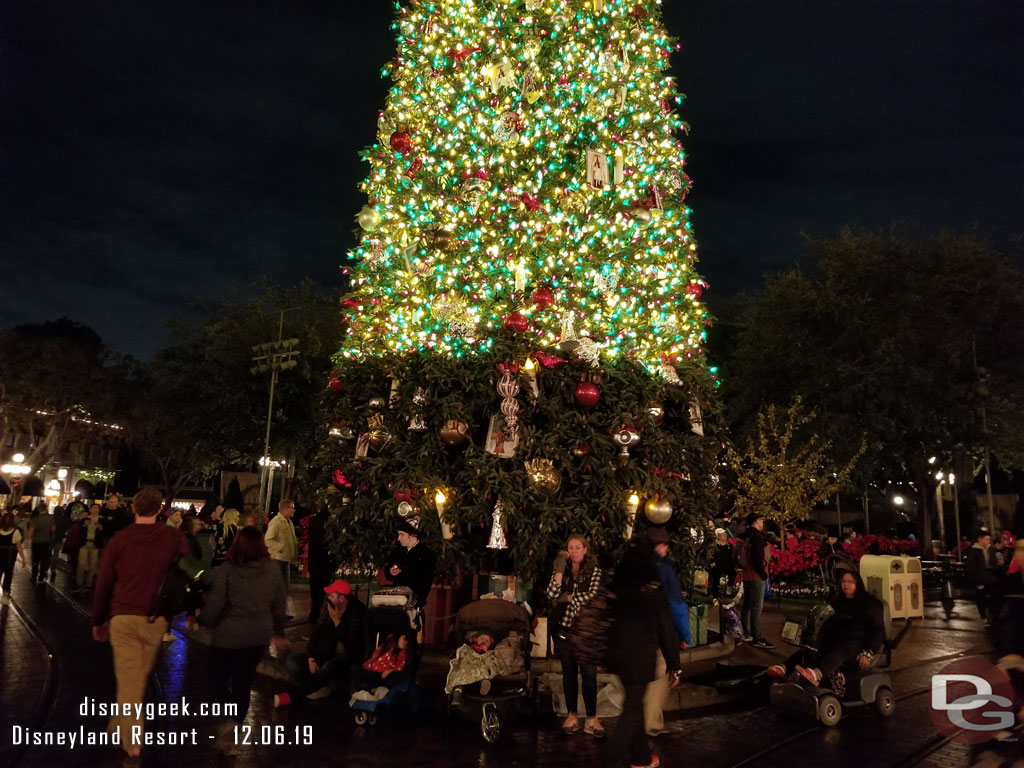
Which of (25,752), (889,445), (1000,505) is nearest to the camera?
(25,752)

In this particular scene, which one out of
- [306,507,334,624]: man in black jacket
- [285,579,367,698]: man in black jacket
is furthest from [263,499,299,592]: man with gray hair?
[285,579,367,698]: man in black jacket

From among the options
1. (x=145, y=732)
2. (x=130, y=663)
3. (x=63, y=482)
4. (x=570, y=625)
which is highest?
(x=63, y=482)

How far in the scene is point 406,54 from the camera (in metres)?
12.0

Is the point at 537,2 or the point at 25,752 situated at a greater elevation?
the point at 537,2

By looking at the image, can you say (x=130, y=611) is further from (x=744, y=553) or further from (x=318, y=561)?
(x=744, y=553)

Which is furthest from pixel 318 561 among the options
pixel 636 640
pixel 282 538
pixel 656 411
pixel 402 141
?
pixel 636 640

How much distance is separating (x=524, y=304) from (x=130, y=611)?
6.13 metres

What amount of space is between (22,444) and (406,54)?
181 ft

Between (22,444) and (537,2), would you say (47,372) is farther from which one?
(537,2)

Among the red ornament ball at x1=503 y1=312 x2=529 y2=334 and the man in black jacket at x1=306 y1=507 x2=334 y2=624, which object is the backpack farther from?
the man in black jacket at x1=306 y1=507 x2=334 y2=624

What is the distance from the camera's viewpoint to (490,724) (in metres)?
6.37

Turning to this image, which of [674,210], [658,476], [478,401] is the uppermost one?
[674,210]

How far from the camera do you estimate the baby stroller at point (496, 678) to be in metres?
6.61

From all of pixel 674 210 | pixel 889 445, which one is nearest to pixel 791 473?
pixel 889 445
